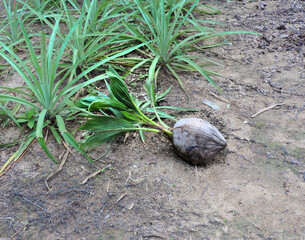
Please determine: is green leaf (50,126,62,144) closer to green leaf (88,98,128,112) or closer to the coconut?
green leaf (88,98,128,112)

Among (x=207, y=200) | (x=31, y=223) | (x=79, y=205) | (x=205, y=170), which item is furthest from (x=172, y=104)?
(x=31, y=223)

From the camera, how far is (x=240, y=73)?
2.00 meters

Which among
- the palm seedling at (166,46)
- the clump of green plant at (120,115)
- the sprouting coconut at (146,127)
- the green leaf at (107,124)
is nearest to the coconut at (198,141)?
the sprouting coconut at (146,127)

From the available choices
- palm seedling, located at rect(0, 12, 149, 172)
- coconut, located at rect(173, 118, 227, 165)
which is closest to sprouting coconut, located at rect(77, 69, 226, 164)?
coconut, located at rect(173, 118, 227, 165)

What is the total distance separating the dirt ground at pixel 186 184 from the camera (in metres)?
1.20

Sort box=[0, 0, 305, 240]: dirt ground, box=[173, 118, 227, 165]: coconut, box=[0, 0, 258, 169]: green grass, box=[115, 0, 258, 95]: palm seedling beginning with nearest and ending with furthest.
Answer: box=[0, 0, 305, 240]: dirt ground → box=[173, 118, 227, 165]: coconut → box=[0, 0, 258, 169]: green grass → box=[115, 0, 258, 95]: palm seedling

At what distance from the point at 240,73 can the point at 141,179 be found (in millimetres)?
1081

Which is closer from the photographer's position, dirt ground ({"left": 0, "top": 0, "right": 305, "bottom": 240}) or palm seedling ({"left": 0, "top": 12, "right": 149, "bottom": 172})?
dirt ground ({"left": 0, "top": 0, "right": 305, "bottom": 240})

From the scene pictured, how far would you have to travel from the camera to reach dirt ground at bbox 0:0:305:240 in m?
1.20

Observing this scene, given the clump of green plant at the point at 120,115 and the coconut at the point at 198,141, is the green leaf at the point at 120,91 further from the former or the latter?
the coconut at the point at 198,141

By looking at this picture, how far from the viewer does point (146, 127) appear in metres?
1.64

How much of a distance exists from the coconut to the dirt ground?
7 cm

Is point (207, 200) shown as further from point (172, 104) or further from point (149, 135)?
point (172, 104)

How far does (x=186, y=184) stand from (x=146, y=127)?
1.38 feet
